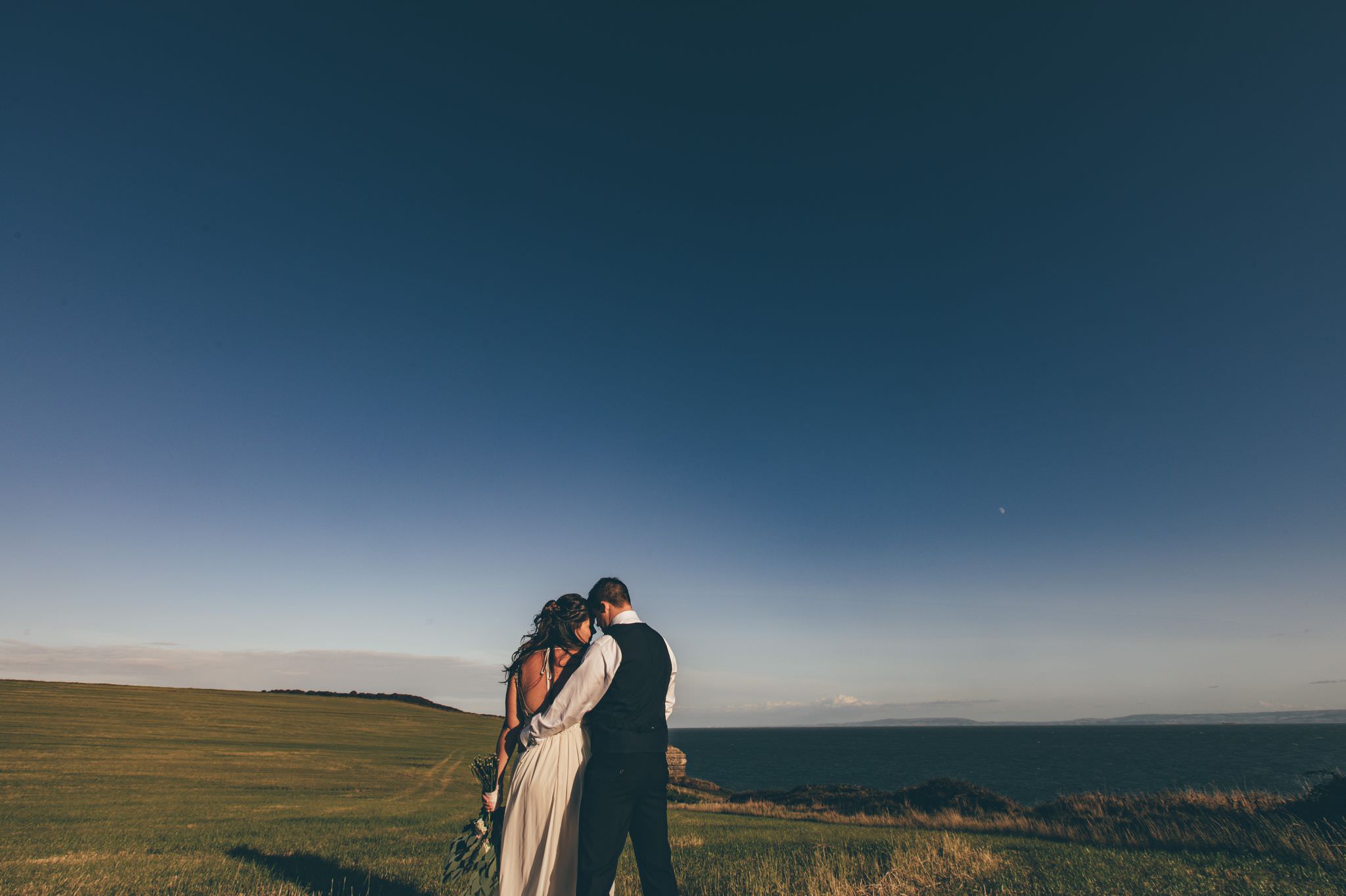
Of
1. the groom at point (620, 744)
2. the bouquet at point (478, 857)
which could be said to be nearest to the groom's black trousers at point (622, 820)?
the groom at point (620, 744)

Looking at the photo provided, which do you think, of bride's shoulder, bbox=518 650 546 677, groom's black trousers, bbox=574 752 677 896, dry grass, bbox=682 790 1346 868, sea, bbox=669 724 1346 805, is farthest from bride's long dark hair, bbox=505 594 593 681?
sea, bbox=669 724 1346 805

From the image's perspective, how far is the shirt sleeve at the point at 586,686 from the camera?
405cm

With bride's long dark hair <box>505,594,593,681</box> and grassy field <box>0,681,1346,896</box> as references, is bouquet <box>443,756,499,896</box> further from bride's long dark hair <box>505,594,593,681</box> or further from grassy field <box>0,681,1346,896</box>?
grassy field <box>0,681,1346,896</box>

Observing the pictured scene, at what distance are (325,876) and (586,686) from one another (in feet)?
20.2

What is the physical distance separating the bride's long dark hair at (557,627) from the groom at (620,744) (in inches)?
16.4

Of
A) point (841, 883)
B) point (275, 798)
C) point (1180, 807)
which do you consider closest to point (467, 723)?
point (275, 798)

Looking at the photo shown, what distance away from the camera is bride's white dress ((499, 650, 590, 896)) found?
4332 mm

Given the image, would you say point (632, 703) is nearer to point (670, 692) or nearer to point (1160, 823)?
point (670, 692)

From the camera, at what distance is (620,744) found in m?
4.08

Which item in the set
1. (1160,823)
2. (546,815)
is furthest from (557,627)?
(1160,823)

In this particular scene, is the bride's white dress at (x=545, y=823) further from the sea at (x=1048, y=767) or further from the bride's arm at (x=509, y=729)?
the sea at (x=1048, y=767)

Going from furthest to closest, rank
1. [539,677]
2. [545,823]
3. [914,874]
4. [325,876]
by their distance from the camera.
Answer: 1. [325,876]
2. [914,874]
3. [539,677]
4. [545,823]

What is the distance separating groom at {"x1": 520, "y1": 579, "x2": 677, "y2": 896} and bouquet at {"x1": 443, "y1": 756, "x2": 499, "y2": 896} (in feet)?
3.54

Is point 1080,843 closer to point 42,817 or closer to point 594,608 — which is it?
point 594,608
